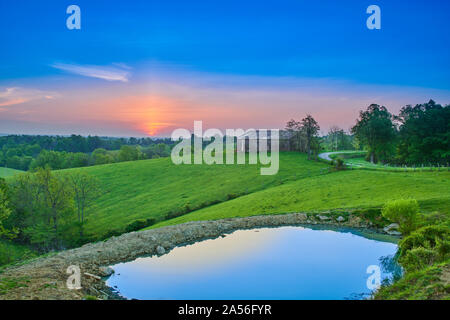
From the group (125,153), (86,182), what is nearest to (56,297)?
(86,182)

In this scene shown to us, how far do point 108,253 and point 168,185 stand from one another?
33.8 m

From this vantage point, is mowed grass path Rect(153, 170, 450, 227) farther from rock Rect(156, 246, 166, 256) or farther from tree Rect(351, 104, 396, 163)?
tree Rect(351, 104, 396, 163)

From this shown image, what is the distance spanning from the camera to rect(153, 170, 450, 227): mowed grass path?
31906 mm

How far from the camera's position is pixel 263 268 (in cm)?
1977

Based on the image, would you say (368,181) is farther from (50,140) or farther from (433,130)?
(50,140)

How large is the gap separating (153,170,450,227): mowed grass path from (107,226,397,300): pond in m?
6.91

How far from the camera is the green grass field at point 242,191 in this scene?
3453 cm

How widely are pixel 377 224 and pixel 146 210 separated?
105ft

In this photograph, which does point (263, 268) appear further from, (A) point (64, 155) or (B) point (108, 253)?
(A) point (64, 155)

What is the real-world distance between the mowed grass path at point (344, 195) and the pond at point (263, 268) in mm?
6912

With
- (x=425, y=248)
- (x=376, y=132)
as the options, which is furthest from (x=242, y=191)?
(x=376, y=132)

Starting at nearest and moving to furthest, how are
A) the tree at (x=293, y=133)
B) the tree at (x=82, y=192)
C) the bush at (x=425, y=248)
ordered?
1. the bush at (x=425, y=248)
2. the tree at (x=82, y=192)
3. the tree at (x=293, y=133)

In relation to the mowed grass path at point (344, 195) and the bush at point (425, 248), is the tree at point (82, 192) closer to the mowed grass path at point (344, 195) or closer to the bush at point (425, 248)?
the mowed grass path at point (344, 195)

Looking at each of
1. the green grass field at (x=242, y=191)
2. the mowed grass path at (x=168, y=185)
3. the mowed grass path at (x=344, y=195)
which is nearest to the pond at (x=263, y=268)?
the mowed grass path at (x=344, y=195)
